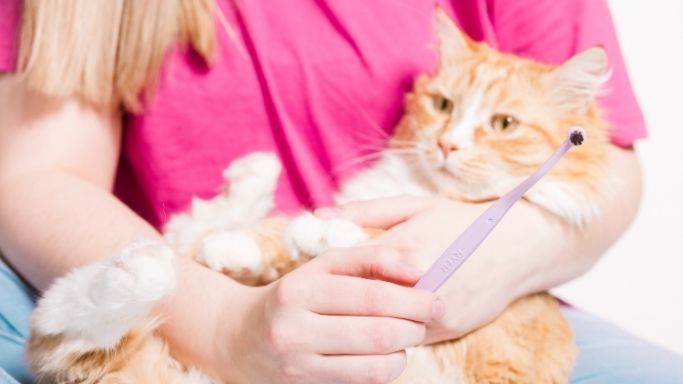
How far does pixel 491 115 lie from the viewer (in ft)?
4.11

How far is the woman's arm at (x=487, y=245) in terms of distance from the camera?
102 cm

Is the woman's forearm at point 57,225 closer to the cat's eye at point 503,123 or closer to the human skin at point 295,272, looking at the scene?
the human skin at point 295,272

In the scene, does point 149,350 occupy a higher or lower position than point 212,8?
lower

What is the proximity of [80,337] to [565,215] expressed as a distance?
2.45 ft

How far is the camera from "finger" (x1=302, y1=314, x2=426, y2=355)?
2.71ft

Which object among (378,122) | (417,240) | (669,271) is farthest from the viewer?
(669,271)

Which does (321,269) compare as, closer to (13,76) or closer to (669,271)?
(13,76)

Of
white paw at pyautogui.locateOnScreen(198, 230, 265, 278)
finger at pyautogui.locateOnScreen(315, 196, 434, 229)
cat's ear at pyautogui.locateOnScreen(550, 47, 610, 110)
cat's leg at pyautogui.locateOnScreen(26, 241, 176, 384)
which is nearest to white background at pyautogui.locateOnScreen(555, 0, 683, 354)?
cat's ear at pyautogui.locateOnScreen(550, 47, 610, 110)

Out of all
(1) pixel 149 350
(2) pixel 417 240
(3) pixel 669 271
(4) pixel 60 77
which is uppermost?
(4) pixel 60 77

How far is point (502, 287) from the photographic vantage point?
1.08 m

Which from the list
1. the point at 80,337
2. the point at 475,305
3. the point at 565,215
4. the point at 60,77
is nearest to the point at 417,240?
the point at 475,305

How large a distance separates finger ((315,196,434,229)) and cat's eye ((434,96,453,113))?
0.87ft

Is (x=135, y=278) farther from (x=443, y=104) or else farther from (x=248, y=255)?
(x=443, y=104)

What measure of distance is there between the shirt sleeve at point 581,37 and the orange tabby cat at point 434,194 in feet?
0.18
